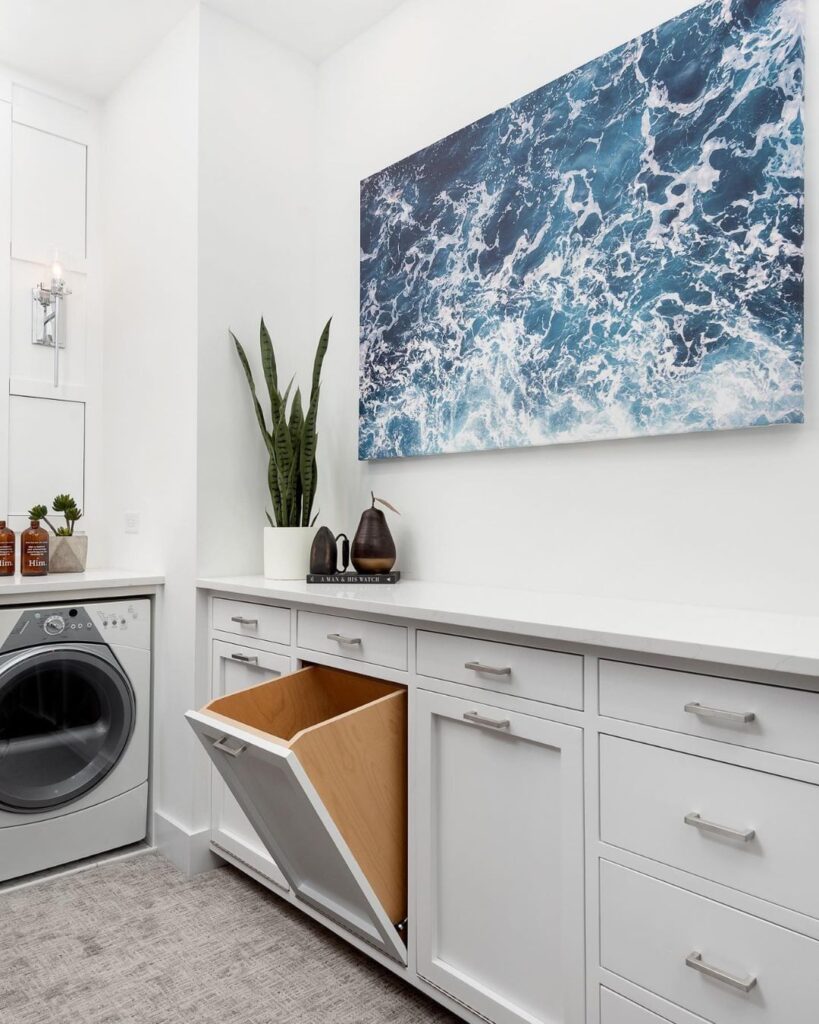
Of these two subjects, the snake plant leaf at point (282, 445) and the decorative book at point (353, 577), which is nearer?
the decorative book at point (353, 577)

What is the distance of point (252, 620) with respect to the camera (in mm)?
2377

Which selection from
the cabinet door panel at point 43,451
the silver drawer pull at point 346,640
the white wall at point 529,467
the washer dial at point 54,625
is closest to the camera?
the white wall at point 529,467

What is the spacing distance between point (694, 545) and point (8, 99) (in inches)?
122

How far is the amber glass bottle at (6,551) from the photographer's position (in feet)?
8.74

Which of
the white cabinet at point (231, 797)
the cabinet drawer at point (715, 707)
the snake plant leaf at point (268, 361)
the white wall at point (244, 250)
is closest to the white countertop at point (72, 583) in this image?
the white wall at point (244, 250)

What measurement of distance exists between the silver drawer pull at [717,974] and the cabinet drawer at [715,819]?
14 centimetres

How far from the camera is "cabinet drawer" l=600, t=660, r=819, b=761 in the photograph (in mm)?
1175

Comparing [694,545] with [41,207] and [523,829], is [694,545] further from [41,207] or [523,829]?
[41,207]

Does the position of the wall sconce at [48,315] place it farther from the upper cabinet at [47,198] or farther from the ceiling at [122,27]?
the ceiling at [122,27]

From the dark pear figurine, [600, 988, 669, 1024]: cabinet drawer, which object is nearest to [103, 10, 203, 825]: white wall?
the dark pear figurine

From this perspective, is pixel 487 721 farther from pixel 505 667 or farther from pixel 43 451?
pixel 43 451

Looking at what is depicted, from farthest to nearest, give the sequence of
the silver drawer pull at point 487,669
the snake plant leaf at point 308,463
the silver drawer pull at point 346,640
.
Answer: the snake plant leaf at point 308,463
the silver drawer pull at point 346,640
the silver drawer pull at point 487,669

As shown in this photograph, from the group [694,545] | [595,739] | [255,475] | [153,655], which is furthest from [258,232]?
[595,739]

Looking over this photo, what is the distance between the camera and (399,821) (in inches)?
72.1
